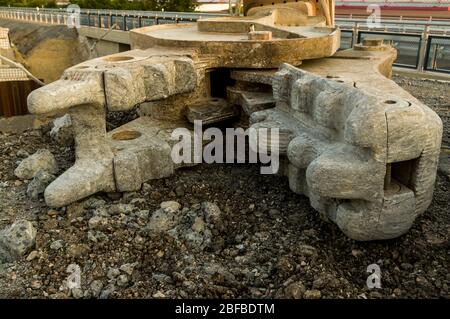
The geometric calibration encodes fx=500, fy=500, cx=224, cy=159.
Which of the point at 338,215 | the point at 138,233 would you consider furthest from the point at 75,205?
the point at 338,215

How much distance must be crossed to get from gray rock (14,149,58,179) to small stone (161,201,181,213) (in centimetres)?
173

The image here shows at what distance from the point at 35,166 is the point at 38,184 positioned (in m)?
0.55

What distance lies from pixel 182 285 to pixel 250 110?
2.68m

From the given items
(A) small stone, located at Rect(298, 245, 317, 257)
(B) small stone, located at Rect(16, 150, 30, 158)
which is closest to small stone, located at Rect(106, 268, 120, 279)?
(A) small stone, located at Rect(298, 245, 317, 257)

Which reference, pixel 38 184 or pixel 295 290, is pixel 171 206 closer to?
pixel 38 184

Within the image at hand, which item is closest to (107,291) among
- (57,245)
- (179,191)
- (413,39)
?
(57,245)

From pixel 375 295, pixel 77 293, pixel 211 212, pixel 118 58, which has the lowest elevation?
pixel 77 293

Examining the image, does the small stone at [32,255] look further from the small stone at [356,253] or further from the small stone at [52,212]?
the small stone at [356,253]

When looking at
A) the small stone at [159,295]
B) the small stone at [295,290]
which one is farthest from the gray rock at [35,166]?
the small stone at [295,290]

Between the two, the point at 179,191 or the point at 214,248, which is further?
the point at 179,191

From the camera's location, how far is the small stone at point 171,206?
507 centimetres

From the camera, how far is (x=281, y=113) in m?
5.63

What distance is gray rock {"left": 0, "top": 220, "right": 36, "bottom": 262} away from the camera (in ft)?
14.6

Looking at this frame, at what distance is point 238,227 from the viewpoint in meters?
4.82
